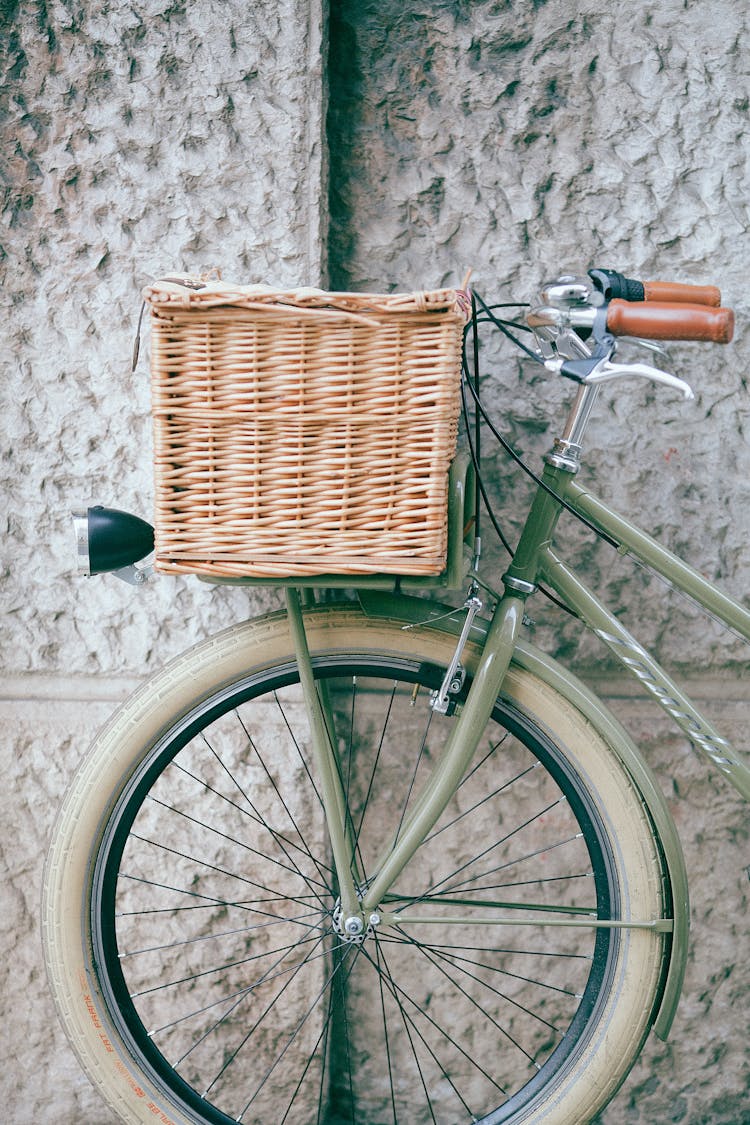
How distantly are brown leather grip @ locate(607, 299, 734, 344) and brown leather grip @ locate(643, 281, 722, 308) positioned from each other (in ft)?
0.16

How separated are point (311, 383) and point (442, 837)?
89 centimetres

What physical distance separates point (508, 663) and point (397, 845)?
0.29 metres

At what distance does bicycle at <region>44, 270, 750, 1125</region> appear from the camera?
1.21 meters

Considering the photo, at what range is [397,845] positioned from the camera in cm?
122

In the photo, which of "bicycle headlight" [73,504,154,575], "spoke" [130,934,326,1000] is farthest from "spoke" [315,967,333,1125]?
"bicycle headlight" [73,504,154,575]

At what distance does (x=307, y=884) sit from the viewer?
148 centimetres

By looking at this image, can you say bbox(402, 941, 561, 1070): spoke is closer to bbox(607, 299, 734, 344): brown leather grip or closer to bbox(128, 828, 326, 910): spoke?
bbox(128, 828, 326, 910): spoke

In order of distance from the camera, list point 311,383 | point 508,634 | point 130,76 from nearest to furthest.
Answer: point 311,383 < point 508,634 < point 130,76

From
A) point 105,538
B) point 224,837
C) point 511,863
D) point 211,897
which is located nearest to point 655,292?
point 105,538

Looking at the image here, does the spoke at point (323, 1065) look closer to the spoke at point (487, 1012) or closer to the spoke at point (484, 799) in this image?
the spoke at point (487, 1012)

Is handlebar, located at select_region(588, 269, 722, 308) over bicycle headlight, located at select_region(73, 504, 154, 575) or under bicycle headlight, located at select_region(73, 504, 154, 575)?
over

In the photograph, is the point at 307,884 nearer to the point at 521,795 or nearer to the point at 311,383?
the point at 521,795

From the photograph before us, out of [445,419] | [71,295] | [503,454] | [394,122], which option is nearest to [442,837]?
[503,454]

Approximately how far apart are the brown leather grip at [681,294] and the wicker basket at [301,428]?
268mm
